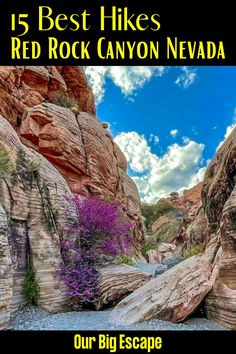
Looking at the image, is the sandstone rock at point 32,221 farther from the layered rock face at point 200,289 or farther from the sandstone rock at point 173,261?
the sandstone rock at point 173,261

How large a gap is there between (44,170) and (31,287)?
3.51 meters

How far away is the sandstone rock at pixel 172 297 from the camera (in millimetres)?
6871

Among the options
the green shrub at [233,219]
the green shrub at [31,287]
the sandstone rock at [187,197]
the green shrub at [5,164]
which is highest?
the sandstone rock at [187,197]

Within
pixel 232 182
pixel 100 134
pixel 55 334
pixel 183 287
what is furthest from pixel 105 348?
pixel 100 134

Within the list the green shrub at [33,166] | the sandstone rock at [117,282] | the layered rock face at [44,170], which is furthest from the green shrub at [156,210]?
the green shrub at [33,166]

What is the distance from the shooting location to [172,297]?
705cm

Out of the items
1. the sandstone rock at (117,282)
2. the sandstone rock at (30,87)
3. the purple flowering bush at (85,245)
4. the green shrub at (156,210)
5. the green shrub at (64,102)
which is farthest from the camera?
the green shrub at (156,210)

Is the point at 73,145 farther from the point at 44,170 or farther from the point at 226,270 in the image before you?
the point at 226,270

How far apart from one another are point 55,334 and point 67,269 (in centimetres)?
301

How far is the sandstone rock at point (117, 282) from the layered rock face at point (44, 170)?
4.05ft

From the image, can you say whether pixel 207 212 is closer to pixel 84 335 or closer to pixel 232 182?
pixel 232 182

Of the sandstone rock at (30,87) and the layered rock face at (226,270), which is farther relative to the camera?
the sandstone rock at (30,87)

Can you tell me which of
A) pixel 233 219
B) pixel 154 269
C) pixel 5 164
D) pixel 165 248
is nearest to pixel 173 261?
pixel 154 269

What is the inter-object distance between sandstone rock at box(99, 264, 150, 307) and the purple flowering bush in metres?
0.21
